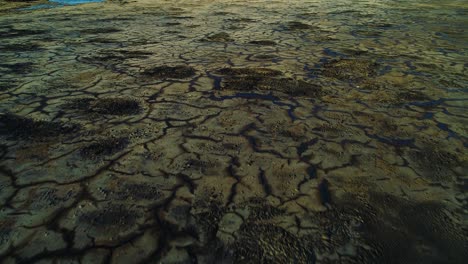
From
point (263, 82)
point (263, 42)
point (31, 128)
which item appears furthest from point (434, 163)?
point (263, 42)

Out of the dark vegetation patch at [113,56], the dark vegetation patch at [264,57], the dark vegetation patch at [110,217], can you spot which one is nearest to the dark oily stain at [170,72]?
the dark vegetation patch at [113,56]

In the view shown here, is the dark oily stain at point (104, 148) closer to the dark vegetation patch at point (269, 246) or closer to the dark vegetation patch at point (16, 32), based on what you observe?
the dark vegetation patch at point (269, 246)

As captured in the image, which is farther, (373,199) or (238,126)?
(238,126)

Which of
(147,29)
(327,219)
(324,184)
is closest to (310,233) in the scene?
(327,219)

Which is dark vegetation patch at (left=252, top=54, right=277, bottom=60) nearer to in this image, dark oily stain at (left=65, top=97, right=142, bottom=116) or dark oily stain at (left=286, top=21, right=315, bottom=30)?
dark oily stain at (left=65, top=97, right=142, bottom=116)

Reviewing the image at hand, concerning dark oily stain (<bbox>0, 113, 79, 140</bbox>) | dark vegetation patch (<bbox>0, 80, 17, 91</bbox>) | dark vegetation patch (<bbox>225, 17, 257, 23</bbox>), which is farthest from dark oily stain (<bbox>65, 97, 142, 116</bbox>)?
dark vegetation patch (<bbox>225, 17, 257, 23</bbox>)

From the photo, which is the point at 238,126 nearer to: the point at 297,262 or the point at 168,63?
the point at 297,262
